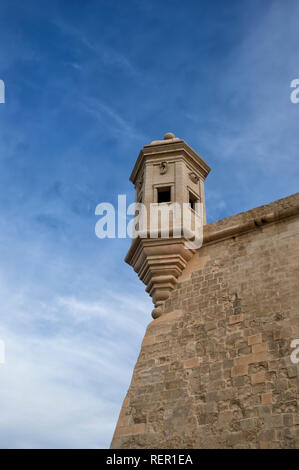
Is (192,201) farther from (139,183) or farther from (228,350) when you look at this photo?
(228,350)

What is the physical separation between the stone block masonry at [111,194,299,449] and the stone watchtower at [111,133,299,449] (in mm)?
15

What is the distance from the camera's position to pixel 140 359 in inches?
316

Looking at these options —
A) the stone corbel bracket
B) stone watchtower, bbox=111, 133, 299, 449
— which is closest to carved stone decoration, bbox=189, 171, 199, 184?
stone watchtower, bbox=111, 133, 299, 449

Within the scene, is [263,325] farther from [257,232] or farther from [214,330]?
[257,232]

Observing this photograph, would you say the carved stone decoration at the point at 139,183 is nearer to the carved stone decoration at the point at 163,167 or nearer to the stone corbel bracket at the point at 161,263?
the carved stone decoration at the point at 163,167

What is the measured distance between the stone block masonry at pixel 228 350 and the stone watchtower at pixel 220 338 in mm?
15

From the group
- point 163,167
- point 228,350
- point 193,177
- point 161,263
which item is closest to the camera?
point 228,350

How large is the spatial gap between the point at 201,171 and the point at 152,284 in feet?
10.4

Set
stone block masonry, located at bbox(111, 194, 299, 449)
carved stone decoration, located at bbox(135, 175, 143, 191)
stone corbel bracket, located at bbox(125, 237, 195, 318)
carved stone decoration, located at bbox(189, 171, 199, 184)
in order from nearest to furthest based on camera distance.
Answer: stone block masonry, located at bbox(111, 194, 299, 449)
stone corbel bracket, located at bbox(125, 237, 195, 318)
carved stone decoration, located at bbox(189, 171, 199, 184)
carved stone decoration, located at bbox(135, 175, 143, 191)

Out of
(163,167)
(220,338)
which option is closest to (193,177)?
(163,167)

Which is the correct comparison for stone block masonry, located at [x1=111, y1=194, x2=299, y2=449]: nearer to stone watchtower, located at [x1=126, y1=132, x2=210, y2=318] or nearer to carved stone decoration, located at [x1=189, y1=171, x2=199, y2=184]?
stone watchtower, located at [x1=126, y1=132, x2=210, y2=318]

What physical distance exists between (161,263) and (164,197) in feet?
6.86

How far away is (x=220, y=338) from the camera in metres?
7.25

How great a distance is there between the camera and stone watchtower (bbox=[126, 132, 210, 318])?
28.1ft
